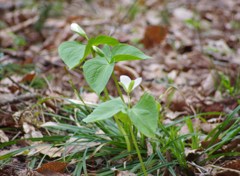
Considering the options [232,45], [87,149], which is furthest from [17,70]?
[232,45]

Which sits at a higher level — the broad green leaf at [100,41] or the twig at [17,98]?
the broad green leaf at [100,41]

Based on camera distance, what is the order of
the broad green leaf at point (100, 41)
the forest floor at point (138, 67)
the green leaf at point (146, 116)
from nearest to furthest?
the green leaf at point (146, 116)
the broad green leaf at point (100, 41)
the forest floor at point (138, 67)

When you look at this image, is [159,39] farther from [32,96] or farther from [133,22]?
[32,96]

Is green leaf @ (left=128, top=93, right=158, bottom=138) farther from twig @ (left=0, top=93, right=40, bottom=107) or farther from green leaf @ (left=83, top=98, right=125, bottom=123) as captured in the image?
twig @ (left=0, top=93, right=40, bottom=107)

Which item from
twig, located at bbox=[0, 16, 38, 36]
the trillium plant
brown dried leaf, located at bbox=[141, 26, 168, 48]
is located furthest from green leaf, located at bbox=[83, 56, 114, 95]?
twig, located at bbox=[0, 16, 38, 36]

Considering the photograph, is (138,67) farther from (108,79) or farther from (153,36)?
(108,79)

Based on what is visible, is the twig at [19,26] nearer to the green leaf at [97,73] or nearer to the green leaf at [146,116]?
the green leaf at [97,73]

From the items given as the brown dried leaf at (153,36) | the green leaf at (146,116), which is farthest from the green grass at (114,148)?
the brown dried leaf at (153,36)
